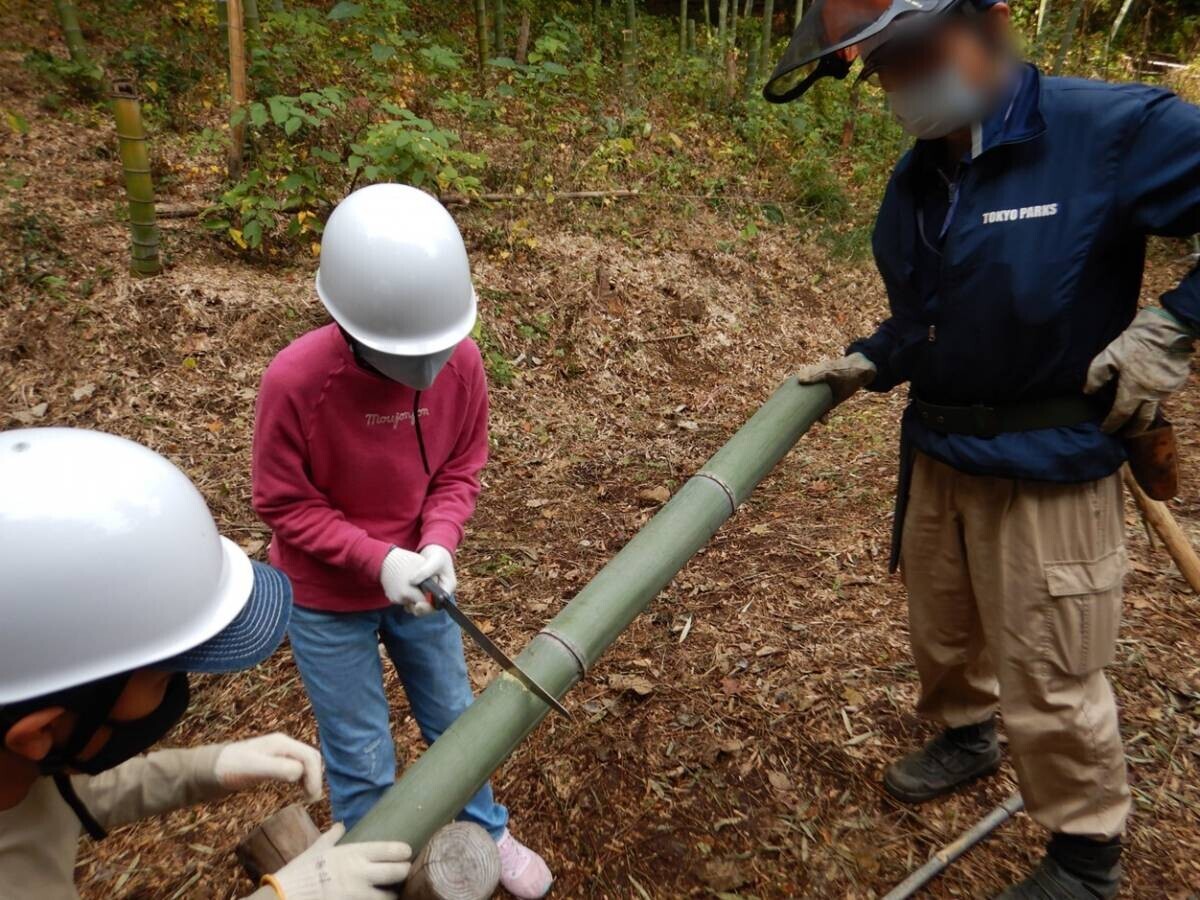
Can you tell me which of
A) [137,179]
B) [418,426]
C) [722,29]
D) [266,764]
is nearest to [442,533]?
[418,426]

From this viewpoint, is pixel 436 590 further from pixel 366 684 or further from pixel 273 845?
pixel 273 845

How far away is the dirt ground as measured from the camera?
7.80ft

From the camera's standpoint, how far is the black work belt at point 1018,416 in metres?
1.81

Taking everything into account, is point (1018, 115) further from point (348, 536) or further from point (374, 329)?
point (348, 536)

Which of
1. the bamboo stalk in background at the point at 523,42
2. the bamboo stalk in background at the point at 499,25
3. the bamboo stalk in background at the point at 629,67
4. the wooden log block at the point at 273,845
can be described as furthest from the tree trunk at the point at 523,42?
the wooden log block at the point at 273,845

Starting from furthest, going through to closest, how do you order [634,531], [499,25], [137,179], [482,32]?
[499,25] → [482,32] → [137,179] → [634,531]

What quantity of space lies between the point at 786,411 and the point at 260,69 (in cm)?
581

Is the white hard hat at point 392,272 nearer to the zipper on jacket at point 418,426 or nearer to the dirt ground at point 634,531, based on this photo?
the zipper on jacket at point 418,426

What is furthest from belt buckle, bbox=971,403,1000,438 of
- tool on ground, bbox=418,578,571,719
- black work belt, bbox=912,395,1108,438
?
tool on ground, bbox=418,578,571,719

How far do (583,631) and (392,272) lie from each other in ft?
3.03

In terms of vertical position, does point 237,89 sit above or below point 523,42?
below

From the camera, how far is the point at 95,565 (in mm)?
1108

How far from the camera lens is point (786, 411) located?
2.19 m

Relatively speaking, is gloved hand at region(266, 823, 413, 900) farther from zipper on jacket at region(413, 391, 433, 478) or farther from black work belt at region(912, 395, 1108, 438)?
black work belt at region(912, 395, 1108, 438)
